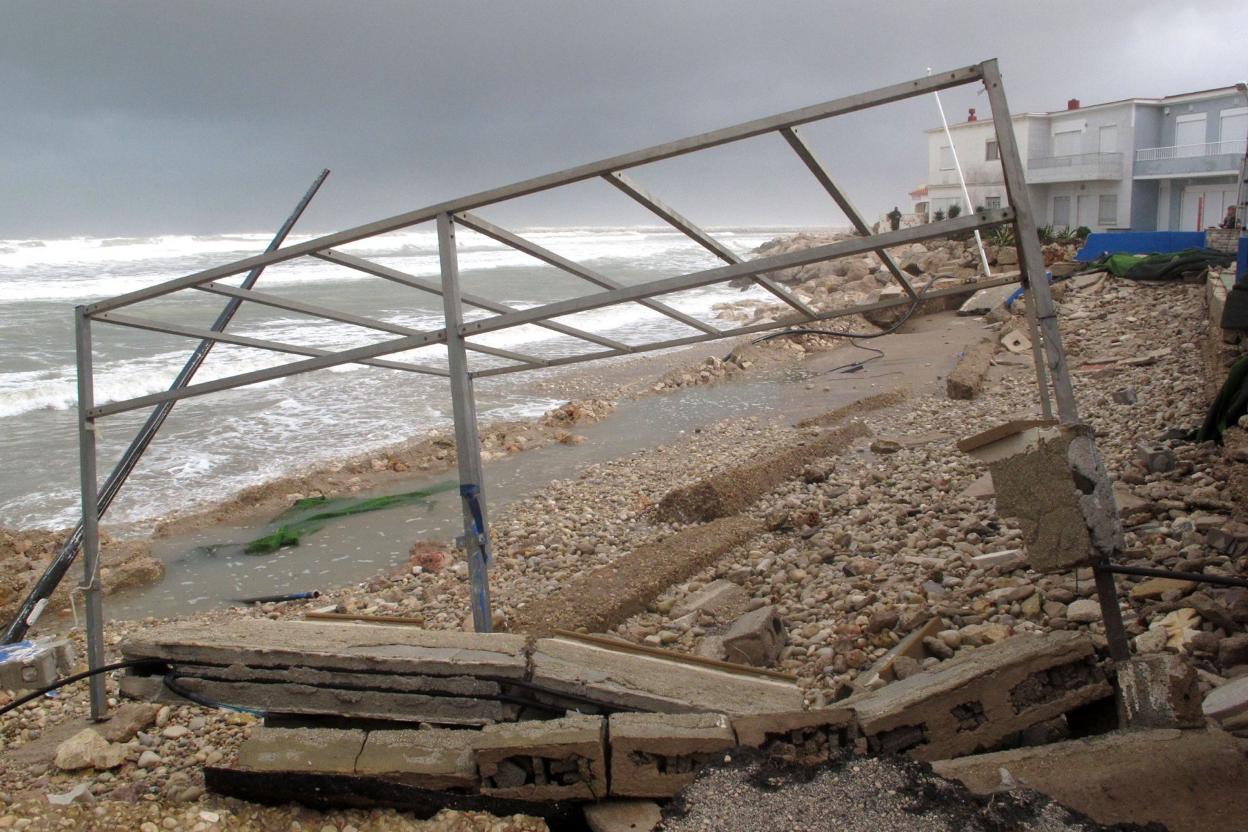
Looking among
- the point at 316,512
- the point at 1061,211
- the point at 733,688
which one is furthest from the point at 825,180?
the point at 1061,211

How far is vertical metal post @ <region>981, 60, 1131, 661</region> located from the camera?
3416 mm

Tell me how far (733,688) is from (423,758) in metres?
1.27

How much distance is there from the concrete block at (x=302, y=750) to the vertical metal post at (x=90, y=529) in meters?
1.95

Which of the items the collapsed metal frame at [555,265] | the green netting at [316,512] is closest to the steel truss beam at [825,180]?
the collapsed metal frame at [555,265]

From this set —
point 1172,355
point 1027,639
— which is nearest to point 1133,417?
point 1172,355

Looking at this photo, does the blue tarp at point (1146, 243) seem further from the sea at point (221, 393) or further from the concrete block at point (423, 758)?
the concrete block at point (423, 758)

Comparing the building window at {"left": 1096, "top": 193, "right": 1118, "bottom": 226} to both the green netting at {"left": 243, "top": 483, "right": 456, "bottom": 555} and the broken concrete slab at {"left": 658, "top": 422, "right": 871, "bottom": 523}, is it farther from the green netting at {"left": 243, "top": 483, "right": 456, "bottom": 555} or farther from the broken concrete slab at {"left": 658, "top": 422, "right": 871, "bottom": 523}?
the green netting at {"left": 243, "top": 483, "right": 456, "bottom": 555}

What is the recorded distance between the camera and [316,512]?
10.7 m

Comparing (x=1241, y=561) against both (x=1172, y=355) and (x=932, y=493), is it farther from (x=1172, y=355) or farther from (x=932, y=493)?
(x=1172, y=355)

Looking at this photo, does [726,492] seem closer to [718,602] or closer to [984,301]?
[718,602]

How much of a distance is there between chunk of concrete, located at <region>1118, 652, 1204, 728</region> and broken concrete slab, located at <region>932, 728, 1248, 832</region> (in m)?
0.06

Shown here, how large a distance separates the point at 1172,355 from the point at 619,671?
11.3 metres

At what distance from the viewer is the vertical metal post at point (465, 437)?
4.35m

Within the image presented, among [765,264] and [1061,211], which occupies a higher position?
[1061,211]
